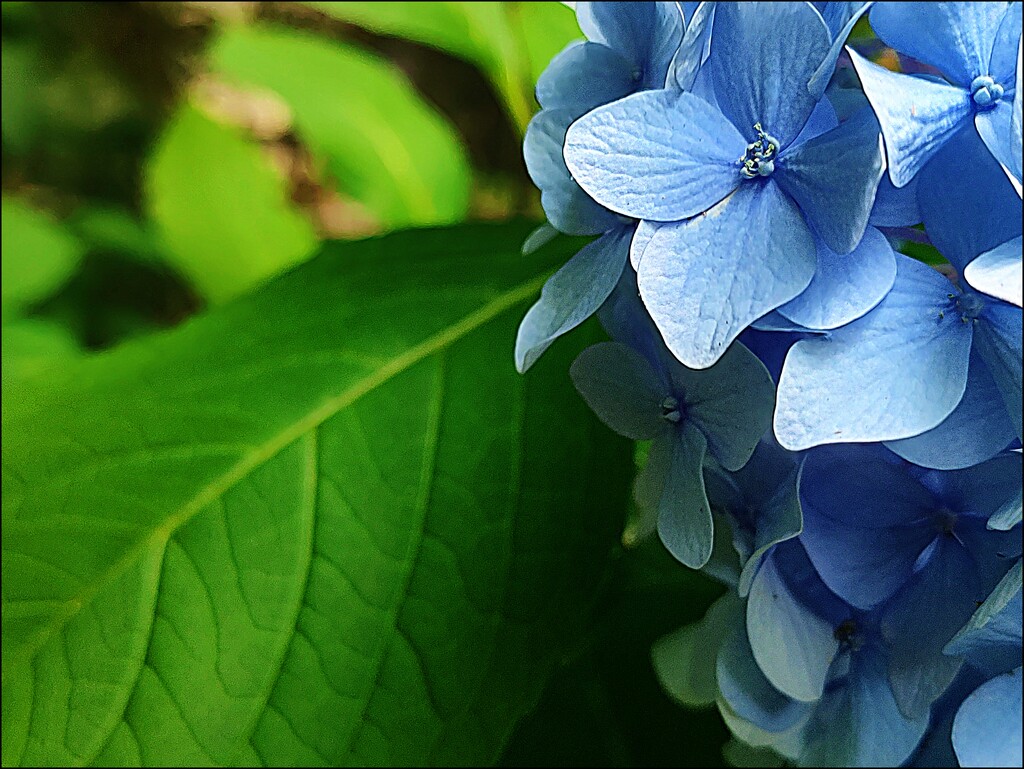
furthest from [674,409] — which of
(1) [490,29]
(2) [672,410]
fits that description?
(1) [490,29]

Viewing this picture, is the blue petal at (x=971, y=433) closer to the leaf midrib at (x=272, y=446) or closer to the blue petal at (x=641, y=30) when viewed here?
the blue petal at (x=641, y=30)

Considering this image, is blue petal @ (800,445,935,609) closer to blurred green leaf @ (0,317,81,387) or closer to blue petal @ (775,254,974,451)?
blue petal @ (775,254,974,451)

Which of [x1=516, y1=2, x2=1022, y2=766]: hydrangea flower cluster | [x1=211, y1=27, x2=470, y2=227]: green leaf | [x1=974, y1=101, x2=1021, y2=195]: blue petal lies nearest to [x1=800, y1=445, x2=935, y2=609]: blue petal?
[x1=516, y1=2, x2=1022, y2=766]: hydrangea flower cluster

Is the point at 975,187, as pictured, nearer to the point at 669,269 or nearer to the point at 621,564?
the point at 669,269

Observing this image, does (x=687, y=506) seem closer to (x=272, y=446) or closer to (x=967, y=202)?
(x=967, y=202)

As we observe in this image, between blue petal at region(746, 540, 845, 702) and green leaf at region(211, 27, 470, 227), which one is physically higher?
blue petal at region(746, 540, 845, 702)

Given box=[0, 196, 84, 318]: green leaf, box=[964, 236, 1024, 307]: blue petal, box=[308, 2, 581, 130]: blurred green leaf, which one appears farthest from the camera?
box=[0, 196, 84, 318]: green leaf

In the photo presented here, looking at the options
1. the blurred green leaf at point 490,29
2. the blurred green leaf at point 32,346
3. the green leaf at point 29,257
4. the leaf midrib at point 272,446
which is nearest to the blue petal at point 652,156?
the leaf midrib at point 272,446
